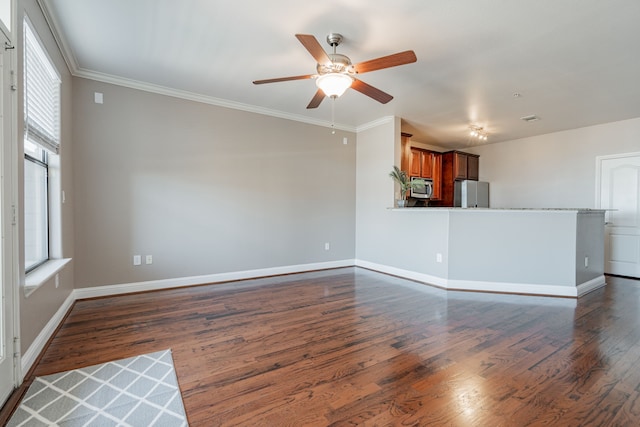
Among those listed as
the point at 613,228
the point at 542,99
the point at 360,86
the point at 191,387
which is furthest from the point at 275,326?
the point at 613,228

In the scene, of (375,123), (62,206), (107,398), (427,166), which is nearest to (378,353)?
(107,398)

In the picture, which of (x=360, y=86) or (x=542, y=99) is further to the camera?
(x=542, y=99)

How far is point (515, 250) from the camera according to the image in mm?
3877

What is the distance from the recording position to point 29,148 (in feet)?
7.82

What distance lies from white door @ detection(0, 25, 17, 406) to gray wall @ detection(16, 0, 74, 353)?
147mm

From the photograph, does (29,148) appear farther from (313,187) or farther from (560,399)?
(560,399)

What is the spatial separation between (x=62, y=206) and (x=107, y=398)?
210 centimetres

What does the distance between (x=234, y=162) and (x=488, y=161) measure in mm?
5493

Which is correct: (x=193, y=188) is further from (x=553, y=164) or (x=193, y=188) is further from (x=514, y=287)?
(x=553, y=164)

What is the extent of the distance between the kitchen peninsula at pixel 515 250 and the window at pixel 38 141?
4.31 metres

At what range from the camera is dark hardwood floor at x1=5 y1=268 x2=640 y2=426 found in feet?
5.39

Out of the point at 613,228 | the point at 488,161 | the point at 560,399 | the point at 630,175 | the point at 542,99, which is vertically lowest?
the point at 560,399

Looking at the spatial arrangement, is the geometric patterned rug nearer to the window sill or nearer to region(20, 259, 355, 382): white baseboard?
region(20, 259, 355, 382): white baseboard

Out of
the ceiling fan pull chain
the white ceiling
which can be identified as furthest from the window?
the ceiling fan pull chain
